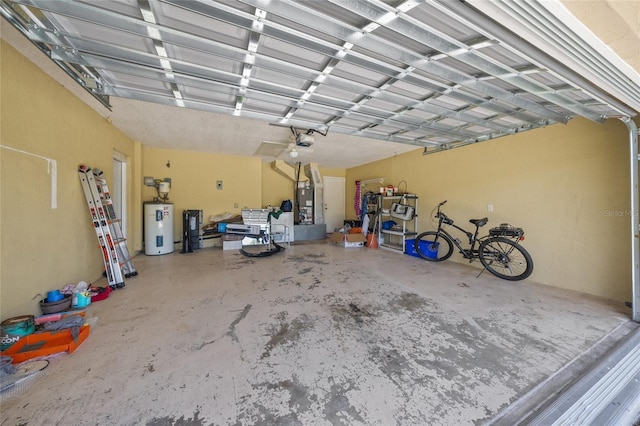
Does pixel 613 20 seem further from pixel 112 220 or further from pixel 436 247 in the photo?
pixel 112 220

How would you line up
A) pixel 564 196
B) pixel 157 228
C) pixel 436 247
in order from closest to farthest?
1. pixel 564 196
2. pixel 436 247
3. pixel 157 228

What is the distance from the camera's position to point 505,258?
3.52 m

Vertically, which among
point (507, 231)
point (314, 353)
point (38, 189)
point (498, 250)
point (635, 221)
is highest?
point (38, 189)

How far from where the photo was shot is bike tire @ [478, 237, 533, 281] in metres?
3.37

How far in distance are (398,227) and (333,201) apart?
3046 millimetres

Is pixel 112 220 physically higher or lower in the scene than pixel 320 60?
lower

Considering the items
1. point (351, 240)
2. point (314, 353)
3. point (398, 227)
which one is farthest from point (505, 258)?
point (314, 353)

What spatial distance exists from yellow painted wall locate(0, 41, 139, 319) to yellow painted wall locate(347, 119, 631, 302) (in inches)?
209

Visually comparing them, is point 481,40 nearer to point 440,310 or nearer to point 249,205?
point 440,310

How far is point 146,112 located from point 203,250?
3.31m

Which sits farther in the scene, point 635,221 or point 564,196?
point 564,196

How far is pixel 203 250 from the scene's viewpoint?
5.50 m

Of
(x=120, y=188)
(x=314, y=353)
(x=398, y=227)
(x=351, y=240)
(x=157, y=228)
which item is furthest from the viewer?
(x=351, y=240)

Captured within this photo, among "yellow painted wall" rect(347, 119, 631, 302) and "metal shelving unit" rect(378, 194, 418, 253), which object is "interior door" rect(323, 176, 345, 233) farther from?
"yellow painted wall" rect(347, 119, 631, 302)
